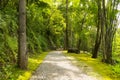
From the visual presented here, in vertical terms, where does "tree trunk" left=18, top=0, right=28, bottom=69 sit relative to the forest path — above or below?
above

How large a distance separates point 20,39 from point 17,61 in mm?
1205

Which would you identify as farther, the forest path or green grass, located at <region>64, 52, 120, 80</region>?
green grass, located at <region>64, 52, 120, 80</region>

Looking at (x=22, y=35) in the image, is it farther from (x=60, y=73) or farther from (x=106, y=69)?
(x=106, y=69)

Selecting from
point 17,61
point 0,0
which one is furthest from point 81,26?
point 17,61

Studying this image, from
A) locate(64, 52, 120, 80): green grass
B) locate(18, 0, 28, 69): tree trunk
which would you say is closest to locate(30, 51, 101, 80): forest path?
locate(64, 52, 120, 80): green grass

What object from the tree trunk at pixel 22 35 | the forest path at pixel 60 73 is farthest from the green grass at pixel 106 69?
the tree trunk at pixel 22 35

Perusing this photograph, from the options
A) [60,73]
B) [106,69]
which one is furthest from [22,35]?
[106,69]

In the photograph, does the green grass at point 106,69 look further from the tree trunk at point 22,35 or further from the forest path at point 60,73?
the tree trunk at point 22,35

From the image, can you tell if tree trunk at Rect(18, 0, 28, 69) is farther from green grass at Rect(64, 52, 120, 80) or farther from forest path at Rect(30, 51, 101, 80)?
green grass at Rect(64, 52, 120, 80)

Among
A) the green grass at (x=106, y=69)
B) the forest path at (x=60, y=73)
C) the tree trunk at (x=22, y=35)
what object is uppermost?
the tree trunk at (x=22, y=35)

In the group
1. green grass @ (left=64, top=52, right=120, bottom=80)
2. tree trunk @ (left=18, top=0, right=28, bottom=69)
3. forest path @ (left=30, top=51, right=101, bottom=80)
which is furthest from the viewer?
tree trunk @ (left=18, top=0, right=28, bottom=69)

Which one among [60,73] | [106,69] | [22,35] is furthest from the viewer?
[106,69]

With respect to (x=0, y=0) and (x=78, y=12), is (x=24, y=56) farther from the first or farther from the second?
(x=78, y=12)

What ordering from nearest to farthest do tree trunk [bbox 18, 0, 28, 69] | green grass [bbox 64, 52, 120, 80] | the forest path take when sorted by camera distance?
the forest path → green grass [bbox 64, 52, 120, 80] → tree trunk [bbox 18, 0, 28, 69]
